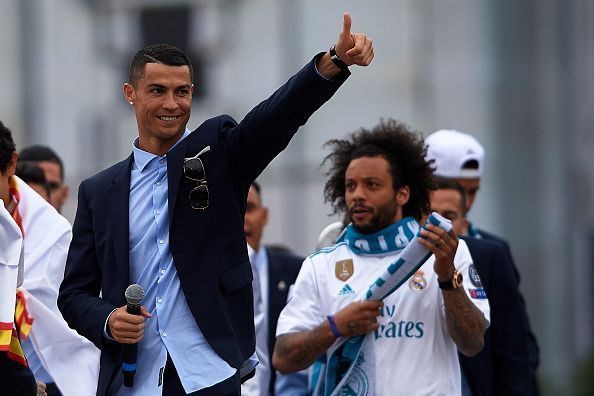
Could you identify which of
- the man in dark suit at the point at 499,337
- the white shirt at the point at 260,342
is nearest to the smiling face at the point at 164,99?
the man in dark suit at the point at 499,337

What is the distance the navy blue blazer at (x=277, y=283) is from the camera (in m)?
9.41

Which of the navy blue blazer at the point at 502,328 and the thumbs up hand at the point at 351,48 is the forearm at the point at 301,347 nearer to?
the navy blue blazer at the point at 502,328

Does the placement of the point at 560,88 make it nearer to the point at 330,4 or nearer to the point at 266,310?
the point at 330,4

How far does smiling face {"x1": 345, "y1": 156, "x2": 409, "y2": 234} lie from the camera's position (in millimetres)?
7672

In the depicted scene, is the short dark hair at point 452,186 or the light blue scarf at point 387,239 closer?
the light blue scarf at point 387,239

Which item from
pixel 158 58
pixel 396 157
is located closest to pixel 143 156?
pixel 158 58

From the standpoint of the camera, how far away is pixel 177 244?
249 inches

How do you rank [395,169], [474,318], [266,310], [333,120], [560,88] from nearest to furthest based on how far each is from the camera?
[474,318], [395,169], [266,310], [333,120], [560,88]

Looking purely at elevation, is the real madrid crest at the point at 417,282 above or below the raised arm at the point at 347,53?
below

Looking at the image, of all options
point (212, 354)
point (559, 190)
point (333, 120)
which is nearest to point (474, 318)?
point (212, 354)

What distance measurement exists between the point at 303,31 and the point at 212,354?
44.2ft

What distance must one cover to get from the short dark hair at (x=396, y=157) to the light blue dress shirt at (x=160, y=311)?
5.68 feet

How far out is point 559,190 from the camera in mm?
21156

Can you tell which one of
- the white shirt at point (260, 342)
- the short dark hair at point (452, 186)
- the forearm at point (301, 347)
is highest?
the short dark hair at point (452, 186)
